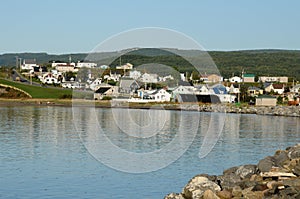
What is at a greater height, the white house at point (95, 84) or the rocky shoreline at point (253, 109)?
the white house at point (95, 84)

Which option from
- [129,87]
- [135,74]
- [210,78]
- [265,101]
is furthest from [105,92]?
[210,78]

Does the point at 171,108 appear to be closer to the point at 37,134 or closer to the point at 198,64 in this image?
the point at 37,134

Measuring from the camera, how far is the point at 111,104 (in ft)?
143

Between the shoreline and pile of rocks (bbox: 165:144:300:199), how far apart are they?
1131 inches

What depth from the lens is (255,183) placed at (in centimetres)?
805

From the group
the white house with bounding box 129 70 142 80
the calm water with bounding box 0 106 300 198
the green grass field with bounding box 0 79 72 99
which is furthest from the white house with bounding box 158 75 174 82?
the calm water with bounding box 0 106 300 198

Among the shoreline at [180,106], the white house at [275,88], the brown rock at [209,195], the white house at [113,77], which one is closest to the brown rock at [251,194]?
the brown rock at [209,195]

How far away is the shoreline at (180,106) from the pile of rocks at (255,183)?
94.2ft

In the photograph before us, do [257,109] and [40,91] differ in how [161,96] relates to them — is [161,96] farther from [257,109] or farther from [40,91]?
[40,91]

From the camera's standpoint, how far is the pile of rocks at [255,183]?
24.5ft

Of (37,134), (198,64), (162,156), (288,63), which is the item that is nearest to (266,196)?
(162,156)

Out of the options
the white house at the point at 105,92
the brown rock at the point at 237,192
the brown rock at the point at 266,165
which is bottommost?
the brown rock at the point at 237,192

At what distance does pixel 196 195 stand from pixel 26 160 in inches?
240

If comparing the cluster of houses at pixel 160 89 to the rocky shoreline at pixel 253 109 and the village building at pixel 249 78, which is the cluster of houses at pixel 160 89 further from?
the rocky shoreline at pixel 253 109
